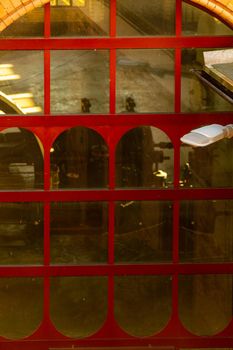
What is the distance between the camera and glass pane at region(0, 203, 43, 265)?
30.1 ft

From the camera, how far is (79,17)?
911 centimetres

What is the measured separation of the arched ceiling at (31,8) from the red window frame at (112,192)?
6.5 inches

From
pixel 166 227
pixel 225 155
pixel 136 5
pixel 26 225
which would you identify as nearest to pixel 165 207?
pixel 166 227

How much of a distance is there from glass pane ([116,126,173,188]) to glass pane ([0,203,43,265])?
0.90m

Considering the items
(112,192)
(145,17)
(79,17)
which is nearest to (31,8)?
→ (79,17)

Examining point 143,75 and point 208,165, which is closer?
point 143,75

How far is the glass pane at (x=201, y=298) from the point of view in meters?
9.40

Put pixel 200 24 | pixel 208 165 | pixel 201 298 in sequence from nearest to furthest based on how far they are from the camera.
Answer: pixel 200 24
pixel 208 165
pixel 201 298

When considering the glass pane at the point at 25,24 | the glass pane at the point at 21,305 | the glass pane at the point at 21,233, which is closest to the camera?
the glass pane at the point at 25,24

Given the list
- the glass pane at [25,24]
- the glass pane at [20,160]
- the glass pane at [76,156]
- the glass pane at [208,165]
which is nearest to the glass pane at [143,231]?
the glass pane at [208,165]

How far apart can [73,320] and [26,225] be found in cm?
105

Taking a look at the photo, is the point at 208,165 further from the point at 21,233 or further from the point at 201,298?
the point at 21,233

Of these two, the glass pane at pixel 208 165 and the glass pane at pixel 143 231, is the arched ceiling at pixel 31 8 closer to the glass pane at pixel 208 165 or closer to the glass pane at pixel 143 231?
the glass pane at pixel 208 165

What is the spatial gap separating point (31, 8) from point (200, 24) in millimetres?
1616
